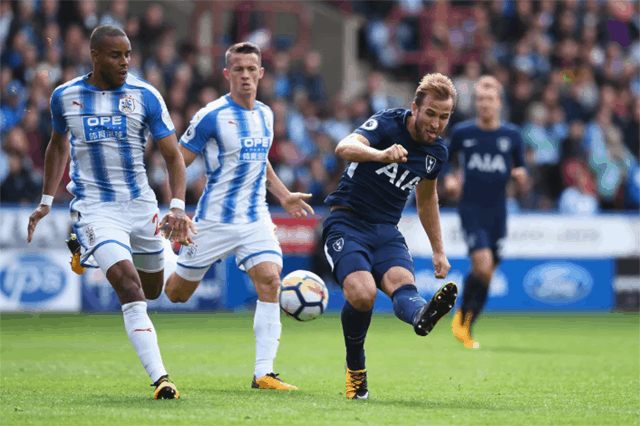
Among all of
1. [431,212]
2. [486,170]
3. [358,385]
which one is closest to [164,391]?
[358,385]

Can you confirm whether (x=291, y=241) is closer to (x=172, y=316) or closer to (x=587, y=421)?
(x=172, y=316)

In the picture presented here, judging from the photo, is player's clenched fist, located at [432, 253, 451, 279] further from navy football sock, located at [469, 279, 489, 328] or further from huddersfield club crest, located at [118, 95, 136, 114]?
navy football sock, located at [469, 279, 489, 328]

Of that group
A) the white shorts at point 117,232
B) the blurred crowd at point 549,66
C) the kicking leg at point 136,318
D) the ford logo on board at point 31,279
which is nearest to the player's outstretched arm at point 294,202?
the white shorts at point 117,232

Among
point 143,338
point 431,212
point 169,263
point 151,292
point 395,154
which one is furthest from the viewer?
point 169,263

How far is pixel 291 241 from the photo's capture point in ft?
54.2

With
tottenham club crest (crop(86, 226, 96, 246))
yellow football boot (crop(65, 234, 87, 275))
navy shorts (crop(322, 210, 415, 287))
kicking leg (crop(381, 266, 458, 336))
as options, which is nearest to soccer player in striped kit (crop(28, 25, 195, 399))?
tottenham club crest (crop(86, 226, 96, 246))

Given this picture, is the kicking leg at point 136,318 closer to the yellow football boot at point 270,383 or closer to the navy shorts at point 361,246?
the yellow football boot at point 270,383

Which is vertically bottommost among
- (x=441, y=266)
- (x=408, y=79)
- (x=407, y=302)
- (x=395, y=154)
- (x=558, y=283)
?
(x=558, y=283)

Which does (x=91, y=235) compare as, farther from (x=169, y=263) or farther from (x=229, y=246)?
(x=169, y=263)

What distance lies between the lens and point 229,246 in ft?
25.9

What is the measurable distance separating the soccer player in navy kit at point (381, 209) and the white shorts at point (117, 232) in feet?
4.20

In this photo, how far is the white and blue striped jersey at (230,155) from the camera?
7832 millimetres

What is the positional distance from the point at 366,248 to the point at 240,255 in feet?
4.80

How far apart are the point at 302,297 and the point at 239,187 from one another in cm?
117
